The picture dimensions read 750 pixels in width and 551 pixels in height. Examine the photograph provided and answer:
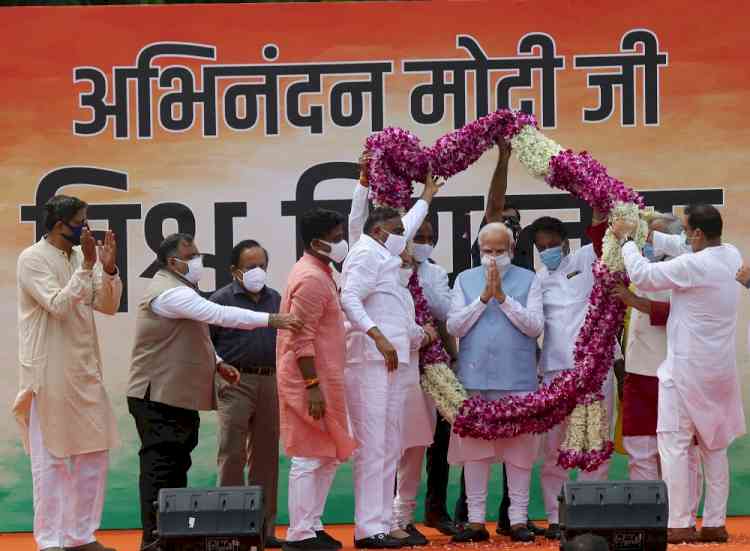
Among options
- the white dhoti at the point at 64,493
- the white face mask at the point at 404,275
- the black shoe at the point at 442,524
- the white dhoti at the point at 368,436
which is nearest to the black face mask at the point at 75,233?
the white dhoti at the point at 64,493


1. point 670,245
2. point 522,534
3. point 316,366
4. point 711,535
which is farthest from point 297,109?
point 711,535

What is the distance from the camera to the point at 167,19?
32.9ft

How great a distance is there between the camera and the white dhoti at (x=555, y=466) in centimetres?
918

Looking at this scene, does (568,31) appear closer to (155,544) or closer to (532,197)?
(532,197)

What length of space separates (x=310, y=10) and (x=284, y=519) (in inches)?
127

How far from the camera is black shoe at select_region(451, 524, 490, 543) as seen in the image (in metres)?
8.95

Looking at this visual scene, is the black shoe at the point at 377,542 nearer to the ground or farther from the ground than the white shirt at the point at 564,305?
nearer to the ground

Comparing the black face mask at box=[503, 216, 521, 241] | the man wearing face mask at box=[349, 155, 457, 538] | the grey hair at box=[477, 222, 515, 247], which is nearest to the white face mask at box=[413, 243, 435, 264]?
the man wearing face mask at box=[349, 155, 457, 538]

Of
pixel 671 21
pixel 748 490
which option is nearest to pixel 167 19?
pixel 671 21

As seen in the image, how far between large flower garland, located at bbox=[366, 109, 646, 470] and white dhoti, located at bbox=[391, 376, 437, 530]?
0.11 metres

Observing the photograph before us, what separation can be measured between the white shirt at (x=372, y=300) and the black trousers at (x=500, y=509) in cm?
115

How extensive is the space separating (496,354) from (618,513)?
1.87 m

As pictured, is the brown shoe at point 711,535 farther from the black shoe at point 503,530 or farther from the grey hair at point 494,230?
the grey hair at point 494,230

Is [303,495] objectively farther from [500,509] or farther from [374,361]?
[500,509]
